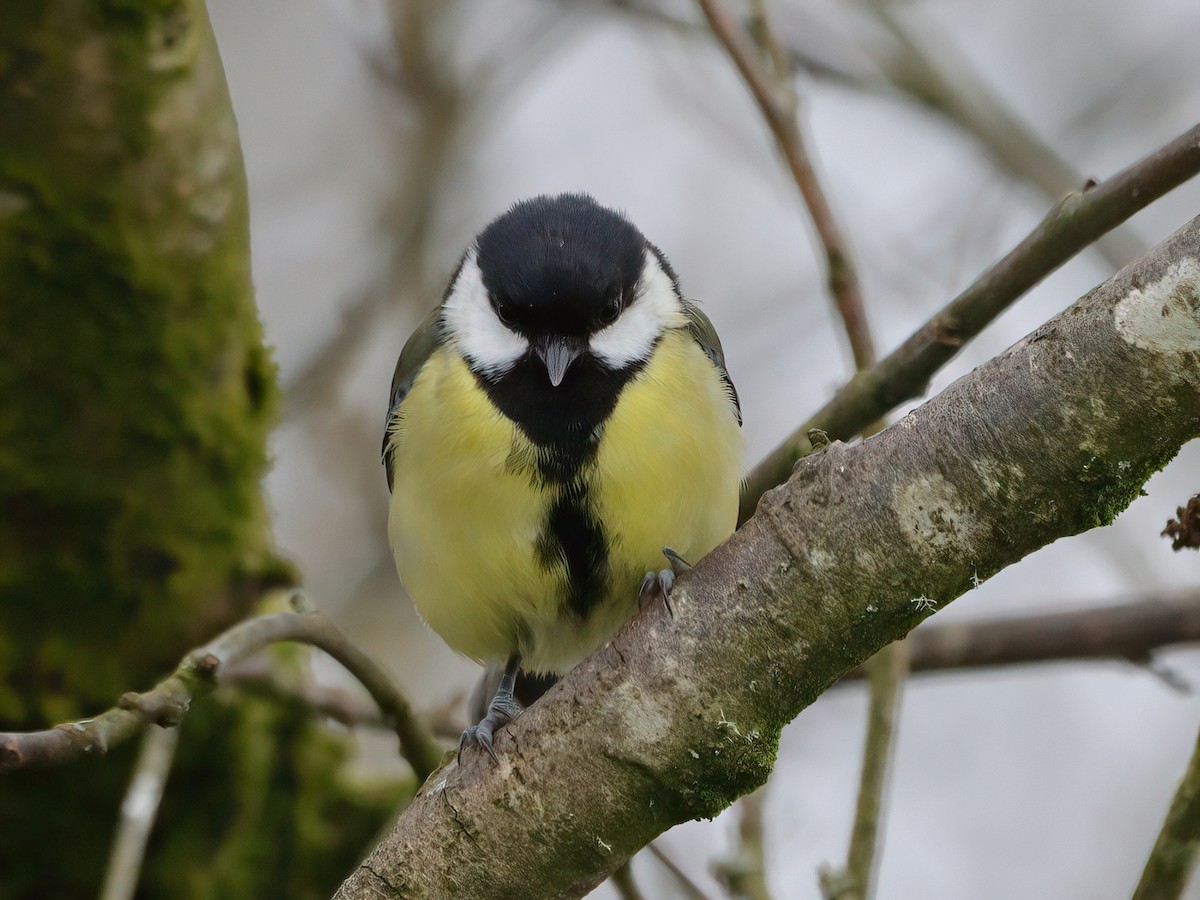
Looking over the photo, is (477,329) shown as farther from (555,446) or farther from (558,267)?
(555,446)

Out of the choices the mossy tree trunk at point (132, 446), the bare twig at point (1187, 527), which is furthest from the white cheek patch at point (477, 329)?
the bare twig at point (1187, 527)

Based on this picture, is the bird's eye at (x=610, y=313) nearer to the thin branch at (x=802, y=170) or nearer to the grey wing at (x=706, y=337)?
the grey wing at (x=706, y=337)

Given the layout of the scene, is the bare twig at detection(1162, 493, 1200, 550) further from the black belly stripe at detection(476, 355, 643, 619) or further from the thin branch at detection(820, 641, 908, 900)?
the black belly stripe at detection(476, 355, 643, 619)

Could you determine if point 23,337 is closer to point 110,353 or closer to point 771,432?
point 110,353

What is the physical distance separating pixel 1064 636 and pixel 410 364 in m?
1.42

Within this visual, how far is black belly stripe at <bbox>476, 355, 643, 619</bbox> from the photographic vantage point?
1.86 metres

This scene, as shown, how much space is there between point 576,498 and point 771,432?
2989mm

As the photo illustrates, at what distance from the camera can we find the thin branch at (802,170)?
78.4 inches

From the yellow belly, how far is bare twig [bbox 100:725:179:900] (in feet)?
1.63

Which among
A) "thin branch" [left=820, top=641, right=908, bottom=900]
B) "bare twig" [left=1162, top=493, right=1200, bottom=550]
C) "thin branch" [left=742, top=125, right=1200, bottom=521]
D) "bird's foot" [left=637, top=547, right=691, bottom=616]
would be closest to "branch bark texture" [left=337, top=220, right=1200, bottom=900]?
"bird's foot" [left=637, top=547, right=691, bottom=616]

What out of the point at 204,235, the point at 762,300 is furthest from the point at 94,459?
the point at 762,300

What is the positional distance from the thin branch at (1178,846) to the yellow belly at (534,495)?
780mm

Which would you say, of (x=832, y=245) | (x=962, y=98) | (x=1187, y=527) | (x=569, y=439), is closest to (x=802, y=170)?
(x=832, y=245)

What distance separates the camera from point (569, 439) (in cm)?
187
